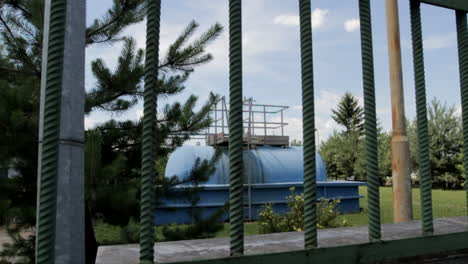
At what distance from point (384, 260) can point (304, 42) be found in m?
0.89

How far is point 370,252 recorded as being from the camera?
147cm

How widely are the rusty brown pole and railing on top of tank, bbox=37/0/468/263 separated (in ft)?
14.6

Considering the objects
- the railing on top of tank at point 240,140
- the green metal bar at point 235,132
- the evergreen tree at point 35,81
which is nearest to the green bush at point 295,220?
the evergreen tree at point 35,81

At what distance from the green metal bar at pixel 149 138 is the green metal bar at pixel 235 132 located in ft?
0.85

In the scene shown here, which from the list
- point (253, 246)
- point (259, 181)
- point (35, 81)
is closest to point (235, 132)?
point (253, 246)

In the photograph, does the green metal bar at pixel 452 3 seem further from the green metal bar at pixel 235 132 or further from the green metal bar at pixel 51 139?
the green metal bar at pixel 51 139

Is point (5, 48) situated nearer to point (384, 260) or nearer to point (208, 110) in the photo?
point (208, 110)

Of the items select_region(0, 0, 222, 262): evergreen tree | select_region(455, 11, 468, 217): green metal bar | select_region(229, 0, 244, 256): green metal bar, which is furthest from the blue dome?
select_region(229, 0, 244, 256): green metal bar

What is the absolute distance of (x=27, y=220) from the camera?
4457 mm

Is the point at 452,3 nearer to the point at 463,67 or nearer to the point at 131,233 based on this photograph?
the point at 463,67

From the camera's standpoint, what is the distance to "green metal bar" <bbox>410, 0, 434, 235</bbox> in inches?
68.2

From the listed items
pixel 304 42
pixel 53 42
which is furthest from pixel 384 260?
pixel 53 42

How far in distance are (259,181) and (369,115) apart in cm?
1014

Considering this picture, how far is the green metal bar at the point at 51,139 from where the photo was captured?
3.32 feet
